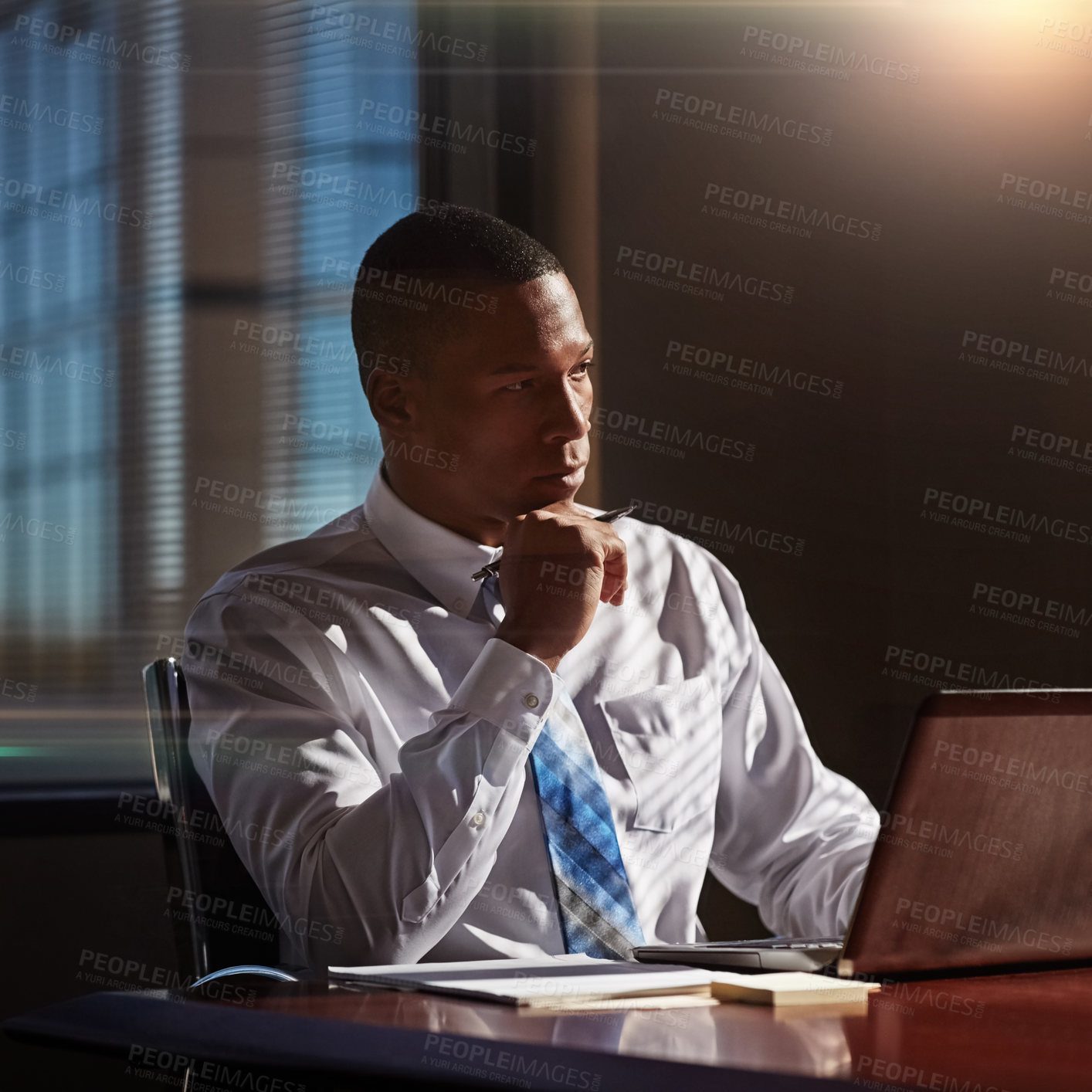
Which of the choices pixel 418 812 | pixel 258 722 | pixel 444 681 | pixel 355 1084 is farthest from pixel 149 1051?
pixel 444 681

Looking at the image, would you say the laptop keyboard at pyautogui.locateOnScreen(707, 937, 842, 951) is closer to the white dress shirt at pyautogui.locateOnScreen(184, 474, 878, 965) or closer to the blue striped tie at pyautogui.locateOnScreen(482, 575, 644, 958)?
the white dress shirt at pyautogui.locateOnScreen(184, 474, 878, 965)

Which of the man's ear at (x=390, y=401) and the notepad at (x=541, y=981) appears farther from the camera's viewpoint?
the man's ear at (x=390, y=401)

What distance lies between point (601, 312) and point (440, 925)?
66.2 inches

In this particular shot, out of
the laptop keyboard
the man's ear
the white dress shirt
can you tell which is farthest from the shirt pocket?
the laptop keyboard

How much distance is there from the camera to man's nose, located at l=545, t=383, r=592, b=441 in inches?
75.7

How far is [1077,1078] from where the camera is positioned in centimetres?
75

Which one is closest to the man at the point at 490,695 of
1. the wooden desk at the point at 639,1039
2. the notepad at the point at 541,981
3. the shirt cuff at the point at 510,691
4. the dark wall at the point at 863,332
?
the shirt cuff at the point at 510,691

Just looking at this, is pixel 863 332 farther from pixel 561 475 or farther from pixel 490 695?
pixel 490 695

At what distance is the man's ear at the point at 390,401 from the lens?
2.03m

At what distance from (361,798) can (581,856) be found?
1.02 feet

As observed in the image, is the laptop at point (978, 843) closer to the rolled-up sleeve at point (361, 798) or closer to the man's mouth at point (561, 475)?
the rolled-up sleeve at point (361, 798)

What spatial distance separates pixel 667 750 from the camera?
191 cm

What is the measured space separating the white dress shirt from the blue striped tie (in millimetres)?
39

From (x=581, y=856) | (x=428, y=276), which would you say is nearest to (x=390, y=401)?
(x=428, y=276)
